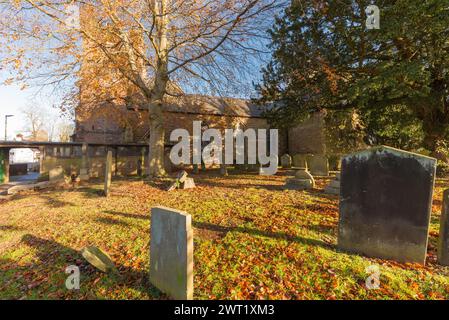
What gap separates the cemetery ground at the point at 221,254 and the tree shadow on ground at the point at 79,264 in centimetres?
2

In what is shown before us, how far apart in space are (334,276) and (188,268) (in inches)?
83.8

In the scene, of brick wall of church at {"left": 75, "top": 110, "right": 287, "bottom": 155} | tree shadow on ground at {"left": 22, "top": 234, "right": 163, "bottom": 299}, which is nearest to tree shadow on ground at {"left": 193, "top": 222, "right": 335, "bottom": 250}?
tree shadow on ground at {"left": 22, "top": 234, "right": 163, "bottom": 299}

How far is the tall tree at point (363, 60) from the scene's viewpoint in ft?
23.7

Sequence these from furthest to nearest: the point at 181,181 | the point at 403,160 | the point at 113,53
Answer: the point at 113,53 → the point at 181,181 → the point at 403,160

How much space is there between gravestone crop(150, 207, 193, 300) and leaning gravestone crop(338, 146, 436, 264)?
117 inches

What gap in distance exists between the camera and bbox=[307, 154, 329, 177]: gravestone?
516 inches

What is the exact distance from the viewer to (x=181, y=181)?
965 cm

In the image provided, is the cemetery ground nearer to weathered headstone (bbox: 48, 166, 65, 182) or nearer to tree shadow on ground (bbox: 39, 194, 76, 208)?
tree shadow on ground (bbox: 39, 194, 76, 208)

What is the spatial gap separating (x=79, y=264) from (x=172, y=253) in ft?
6.94

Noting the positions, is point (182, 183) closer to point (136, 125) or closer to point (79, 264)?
point (79, 264)

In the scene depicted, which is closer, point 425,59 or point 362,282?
point 362,282

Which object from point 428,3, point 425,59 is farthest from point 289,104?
point 428,3

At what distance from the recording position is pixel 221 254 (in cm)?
405

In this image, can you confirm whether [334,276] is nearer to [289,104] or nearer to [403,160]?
[403,160]
